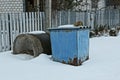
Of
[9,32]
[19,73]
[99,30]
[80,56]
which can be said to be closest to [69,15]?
[99,30]

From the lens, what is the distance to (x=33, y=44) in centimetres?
692

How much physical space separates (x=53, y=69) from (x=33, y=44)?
1273 millimetres

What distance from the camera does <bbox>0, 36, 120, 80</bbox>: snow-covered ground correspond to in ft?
17.6

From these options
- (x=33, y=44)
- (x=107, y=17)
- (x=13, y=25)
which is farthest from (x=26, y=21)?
(x=107, y=17)

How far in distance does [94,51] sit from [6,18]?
3.28m

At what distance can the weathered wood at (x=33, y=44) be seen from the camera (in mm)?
6945

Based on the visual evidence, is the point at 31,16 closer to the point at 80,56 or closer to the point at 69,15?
the point at 69,15

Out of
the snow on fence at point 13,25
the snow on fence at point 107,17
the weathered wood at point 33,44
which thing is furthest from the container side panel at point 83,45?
the snow on fence at point 107,17

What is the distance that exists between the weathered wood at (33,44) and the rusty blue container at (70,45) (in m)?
0.49

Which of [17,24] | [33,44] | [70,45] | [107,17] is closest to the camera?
[70,45]

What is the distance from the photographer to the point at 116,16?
17.4 metres

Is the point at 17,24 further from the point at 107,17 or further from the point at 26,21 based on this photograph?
the point at 107,17

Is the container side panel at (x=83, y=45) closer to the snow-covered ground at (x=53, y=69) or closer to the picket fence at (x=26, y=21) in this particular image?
the snow-covered ground at (x=53, y=69)

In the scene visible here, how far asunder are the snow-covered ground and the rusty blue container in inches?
7.0
